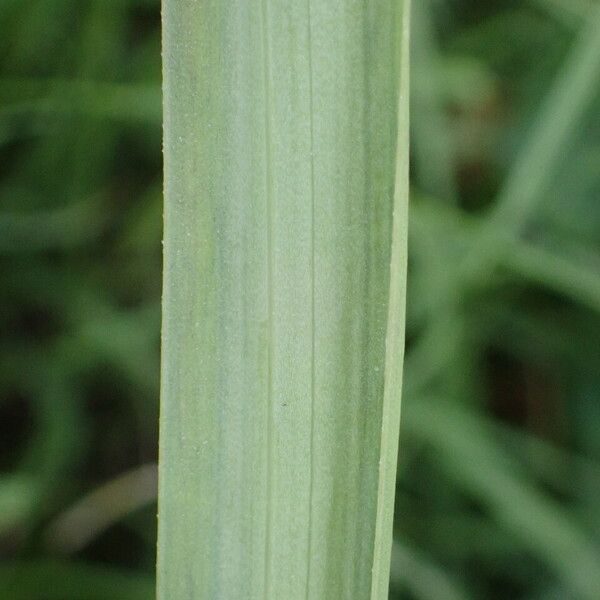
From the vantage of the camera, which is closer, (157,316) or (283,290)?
(283,290)

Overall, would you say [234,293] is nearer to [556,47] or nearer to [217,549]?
[217,549]

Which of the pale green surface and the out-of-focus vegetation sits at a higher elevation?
the pale green surface

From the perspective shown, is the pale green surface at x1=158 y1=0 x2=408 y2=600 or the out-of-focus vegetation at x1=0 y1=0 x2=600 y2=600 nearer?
the pale green surface at x1=158 y1=0 x2=408 y2=600

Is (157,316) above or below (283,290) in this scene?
below

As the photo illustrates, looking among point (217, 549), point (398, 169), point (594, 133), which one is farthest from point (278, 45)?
point (594, 133)
